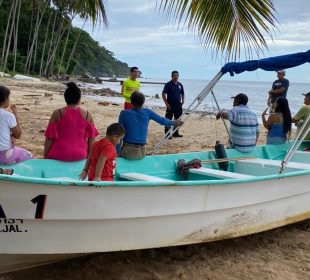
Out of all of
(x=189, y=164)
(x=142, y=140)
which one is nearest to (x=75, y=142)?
(x=142, y=140)

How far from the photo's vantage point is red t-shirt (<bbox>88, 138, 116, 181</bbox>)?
4312 millimetres

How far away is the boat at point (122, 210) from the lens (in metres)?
3.59

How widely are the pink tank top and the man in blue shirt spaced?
0.68 meters

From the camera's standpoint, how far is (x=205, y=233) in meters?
4.49

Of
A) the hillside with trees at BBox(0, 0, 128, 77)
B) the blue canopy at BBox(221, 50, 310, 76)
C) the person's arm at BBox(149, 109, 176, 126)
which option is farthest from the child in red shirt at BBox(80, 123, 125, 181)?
the hillside with trees at BBox(0, 0, 128, 77)

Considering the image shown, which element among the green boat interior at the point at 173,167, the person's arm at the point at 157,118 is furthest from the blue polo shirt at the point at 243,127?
the person's arm at the point at 157,118

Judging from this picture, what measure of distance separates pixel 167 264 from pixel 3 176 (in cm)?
184

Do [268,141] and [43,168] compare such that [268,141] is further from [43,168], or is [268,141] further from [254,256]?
[43,168]

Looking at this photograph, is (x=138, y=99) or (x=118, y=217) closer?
(x=118, y=217)

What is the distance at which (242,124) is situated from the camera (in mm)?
6566

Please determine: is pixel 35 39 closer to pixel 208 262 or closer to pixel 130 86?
pixel 130 86

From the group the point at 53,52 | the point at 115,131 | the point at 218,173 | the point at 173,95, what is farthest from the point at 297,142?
the point at 53,52

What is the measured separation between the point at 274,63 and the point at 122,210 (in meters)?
3.12

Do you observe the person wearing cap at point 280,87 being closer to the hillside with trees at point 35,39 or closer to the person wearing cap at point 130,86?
the person wearing cap at point 130,86
